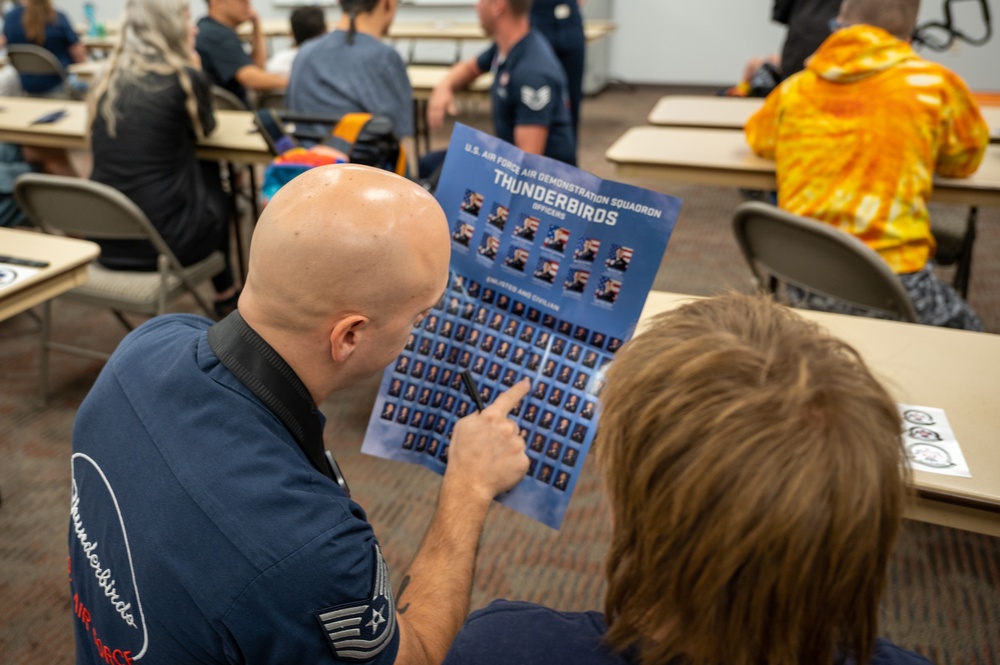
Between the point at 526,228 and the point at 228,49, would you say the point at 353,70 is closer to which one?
the point at 228,49

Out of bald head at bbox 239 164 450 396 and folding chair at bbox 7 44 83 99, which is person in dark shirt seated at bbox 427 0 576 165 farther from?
folding chair at bbox 7 44 83 99

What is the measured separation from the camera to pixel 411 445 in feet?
3.58

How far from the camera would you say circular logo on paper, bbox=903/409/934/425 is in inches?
41.6

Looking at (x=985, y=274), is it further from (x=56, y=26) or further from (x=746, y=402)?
(x=56, y=26)

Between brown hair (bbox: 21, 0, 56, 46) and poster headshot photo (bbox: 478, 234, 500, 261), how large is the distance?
5.46m

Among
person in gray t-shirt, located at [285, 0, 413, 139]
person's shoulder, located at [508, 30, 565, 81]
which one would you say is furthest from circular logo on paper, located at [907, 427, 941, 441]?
person in gray t-shirt, located at [285, 0, 413, 139]

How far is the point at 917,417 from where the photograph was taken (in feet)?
3.50

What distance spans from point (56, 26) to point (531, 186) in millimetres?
5554

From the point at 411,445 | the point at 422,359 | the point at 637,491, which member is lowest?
the point at 411,445

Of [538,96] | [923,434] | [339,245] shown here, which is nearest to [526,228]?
[339,245]

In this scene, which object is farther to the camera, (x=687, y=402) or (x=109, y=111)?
(x=109, y=111)

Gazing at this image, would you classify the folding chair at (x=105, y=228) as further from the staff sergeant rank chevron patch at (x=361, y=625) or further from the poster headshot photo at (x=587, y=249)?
the staff sergeant rank chevron patch at (x=361, y=625)

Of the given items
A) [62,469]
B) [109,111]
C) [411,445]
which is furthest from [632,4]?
[411,445]

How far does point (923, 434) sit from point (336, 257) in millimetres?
825
